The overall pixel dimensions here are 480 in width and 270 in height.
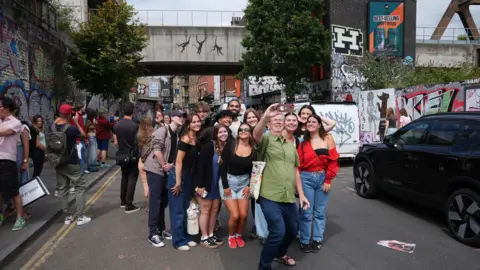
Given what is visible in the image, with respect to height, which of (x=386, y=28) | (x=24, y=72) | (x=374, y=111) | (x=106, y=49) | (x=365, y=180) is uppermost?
(x=386, y=28)

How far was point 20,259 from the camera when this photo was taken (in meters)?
4.57

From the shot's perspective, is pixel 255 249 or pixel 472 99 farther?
pixel 472 99

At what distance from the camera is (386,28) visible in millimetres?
24344

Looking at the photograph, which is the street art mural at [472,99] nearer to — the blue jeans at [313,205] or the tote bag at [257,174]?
the blue jeans at [313,205]

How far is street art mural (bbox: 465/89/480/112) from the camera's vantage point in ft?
35.7

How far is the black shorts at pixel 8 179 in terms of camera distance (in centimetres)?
517

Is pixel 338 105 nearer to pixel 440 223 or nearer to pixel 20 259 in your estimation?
pixel 440 223

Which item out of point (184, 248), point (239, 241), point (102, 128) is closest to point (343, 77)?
point (102, 128)

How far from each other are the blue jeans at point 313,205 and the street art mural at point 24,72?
744cm

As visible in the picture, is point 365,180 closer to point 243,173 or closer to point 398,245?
point 398,245

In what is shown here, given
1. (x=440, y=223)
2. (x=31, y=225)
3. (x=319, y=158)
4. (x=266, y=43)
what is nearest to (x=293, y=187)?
(x=319, y=158)

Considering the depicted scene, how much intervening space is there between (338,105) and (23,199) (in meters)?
8.77

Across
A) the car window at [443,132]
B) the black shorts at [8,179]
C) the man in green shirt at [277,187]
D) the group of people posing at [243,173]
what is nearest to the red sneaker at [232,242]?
the group of people posing at [243,173]

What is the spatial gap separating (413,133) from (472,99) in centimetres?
645
